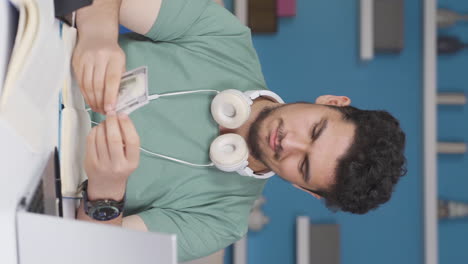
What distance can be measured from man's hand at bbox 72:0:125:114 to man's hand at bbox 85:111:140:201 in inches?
1.6

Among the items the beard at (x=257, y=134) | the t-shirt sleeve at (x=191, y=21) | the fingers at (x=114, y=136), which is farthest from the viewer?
the beard at (x=257, y=134)

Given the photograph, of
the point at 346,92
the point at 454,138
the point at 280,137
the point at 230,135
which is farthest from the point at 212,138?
the point at 454,138

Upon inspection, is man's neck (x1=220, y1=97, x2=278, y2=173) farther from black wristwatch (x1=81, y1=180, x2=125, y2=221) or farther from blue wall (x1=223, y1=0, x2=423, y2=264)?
blue wall (x1=223, y1=0, x2=423, y2=264)

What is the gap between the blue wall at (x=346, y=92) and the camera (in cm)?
201

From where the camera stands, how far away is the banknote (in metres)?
0.81

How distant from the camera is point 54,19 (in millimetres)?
762

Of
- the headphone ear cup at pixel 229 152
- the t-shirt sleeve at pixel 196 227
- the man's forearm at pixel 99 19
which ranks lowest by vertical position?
the t-shirt sleeve at pixel 196 227

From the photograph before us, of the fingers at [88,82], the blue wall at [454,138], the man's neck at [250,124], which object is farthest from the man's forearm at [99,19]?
the blue wall at [454,138]

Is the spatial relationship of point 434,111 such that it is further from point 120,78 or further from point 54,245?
point 54,245

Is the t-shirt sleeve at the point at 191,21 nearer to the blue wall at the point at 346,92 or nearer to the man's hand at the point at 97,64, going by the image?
the man's hand at the point at 97,64

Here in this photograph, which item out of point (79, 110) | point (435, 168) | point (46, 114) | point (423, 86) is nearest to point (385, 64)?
point (423, 86)

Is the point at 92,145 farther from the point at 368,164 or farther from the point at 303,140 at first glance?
the point at 368,164

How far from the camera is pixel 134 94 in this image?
81 cm

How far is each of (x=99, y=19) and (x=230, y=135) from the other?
16.9 inches
